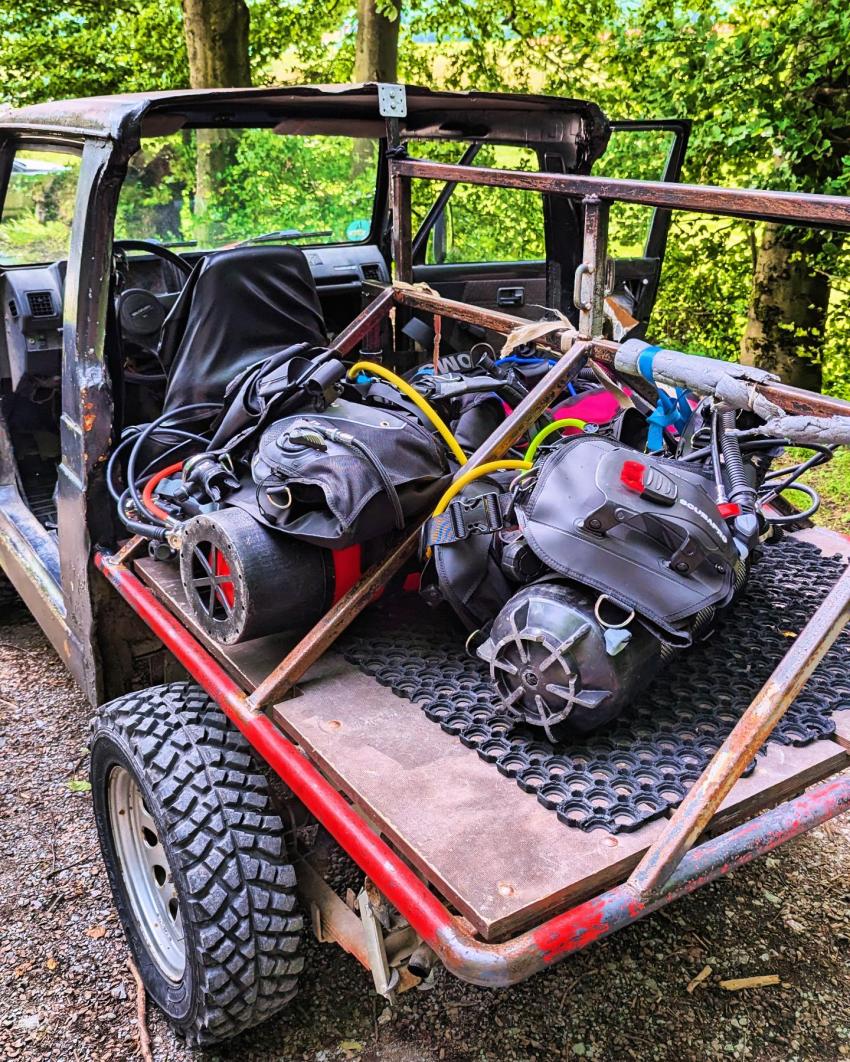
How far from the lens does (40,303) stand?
11.5 ft

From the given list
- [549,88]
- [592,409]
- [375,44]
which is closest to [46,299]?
[592,409]

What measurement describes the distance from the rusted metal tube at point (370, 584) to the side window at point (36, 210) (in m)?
1.90

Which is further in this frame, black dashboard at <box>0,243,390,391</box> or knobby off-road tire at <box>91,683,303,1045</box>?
black dashboard at <box>0,243,390,391</box>

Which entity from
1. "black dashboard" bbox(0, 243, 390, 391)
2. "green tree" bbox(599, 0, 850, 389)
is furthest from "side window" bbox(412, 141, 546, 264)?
"green tree" bbox(599, 0, 850, 389)

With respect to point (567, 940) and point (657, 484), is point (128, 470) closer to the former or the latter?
point (657, 484)

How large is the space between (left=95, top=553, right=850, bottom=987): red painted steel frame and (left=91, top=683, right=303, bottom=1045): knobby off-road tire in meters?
0.20

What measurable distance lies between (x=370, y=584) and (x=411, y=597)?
0.41m

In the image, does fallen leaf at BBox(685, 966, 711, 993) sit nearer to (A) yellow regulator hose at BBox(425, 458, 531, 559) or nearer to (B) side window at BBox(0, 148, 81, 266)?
(A) yellow regulator hose at BBox(425, 458, 531, 559)

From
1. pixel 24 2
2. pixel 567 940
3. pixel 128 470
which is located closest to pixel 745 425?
pixel 567 940

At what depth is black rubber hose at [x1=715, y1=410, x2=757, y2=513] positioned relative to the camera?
77.1 inches

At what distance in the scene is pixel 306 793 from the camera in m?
1.77

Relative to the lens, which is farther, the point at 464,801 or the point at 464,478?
the point at 464,478

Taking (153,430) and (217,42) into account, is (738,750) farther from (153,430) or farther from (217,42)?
(217,42)

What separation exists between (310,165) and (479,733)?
10.2ft
